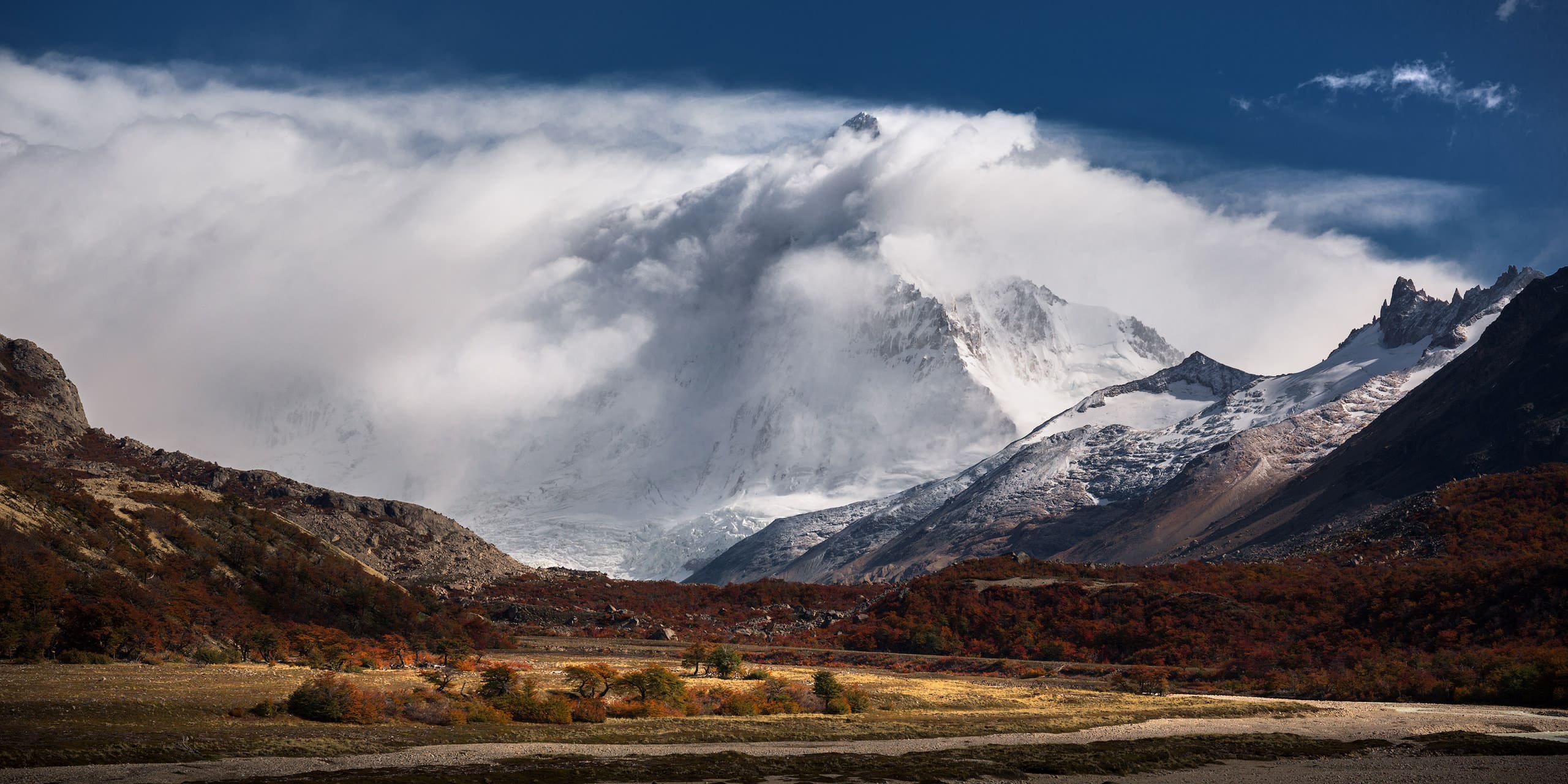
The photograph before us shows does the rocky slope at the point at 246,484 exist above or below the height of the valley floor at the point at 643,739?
above

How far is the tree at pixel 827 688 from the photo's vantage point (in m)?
49.8

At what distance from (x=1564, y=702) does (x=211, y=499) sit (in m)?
77.3

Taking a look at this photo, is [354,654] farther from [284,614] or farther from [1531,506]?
[1531,506]

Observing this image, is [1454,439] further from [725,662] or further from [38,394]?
[38,394]

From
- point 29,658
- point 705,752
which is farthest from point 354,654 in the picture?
point 705,752

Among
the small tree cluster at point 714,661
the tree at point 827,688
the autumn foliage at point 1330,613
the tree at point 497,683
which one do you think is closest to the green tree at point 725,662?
the small tree cluster at point 714,661

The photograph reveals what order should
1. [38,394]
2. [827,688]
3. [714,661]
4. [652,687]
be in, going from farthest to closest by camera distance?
[38,394]
[714,661]
[827,688]
[652,687]

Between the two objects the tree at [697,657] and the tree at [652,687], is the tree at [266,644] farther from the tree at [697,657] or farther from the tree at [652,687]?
the tree at [697,657]

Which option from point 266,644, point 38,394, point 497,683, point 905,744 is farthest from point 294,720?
point 38,394

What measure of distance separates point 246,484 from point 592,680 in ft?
296

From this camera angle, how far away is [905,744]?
129ft

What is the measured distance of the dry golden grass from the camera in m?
30.5

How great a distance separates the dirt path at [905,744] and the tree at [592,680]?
27.5ft

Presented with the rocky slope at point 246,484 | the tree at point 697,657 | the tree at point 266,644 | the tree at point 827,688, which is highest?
the rocky slope at point 246,484
